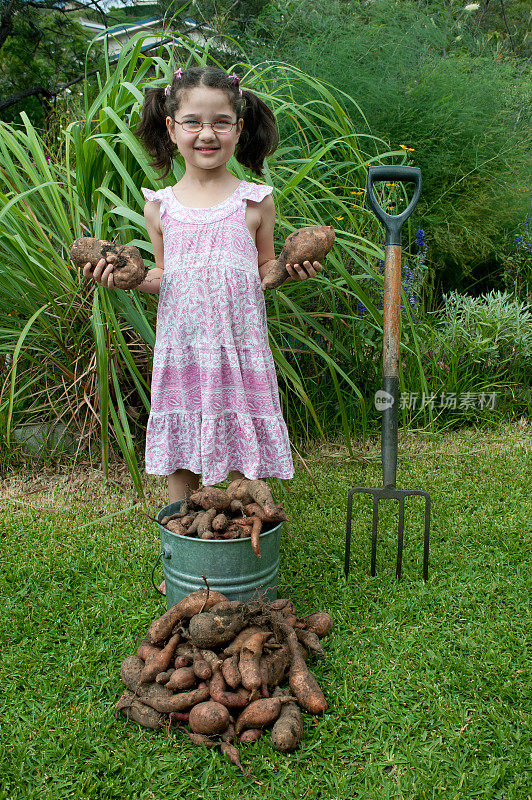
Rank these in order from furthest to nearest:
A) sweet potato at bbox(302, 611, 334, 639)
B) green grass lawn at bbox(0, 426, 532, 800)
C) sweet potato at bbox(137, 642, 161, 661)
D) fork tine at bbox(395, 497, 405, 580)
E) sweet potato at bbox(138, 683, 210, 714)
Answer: fork tine at bbox(395, 497, 405, 580) < sweet potato at bbox(302, 611, 334, 639) < sweet potato at bbox(137, 642, 161, 661) < sweet potato at bbox(138, 683, 210, 714) < green grass lawn at bbox(0, 426, 532, 800)

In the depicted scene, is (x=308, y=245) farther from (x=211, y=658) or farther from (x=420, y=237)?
(x=420, y=237)

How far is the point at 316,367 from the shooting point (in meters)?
3.34

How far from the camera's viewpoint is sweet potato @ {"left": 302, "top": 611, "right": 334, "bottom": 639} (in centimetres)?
184

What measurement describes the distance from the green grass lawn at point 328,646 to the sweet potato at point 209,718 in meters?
0.06

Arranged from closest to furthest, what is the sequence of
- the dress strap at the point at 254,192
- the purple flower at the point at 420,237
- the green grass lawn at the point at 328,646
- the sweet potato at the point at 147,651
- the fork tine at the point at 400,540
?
the green grass lawn at the point at 328,646 < the sweet potato at the point at 147,651 < the dress strap at the point at 254,192 < the fork tine at the point at 400,540 < the purple flower at the point at 420,237

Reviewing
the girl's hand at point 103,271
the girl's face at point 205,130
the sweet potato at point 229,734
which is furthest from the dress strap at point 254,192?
the sweet potato at point 229,734

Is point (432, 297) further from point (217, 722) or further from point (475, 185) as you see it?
point (217, 722)

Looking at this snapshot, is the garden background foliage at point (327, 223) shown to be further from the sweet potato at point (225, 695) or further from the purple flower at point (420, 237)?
the sweet potato at point (225, 695)

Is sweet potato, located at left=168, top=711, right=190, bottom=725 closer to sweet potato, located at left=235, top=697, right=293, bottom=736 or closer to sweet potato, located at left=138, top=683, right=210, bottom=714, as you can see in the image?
sweet potato, located at left=138, top=683, right=210, bottom=714

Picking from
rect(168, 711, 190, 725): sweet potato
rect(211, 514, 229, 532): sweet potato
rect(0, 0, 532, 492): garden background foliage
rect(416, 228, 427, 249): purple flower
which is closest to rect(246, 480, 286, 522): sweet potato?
rect(211, 514, 229, 532): sweet potato

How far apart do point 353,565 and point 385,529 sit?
304mm

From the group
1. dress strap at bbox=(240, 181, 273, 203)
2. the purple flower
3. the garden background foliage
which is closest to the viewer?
dress strap at bbox=(240, 181, 273, 203)

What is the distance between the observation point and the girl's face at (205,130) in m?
1.84

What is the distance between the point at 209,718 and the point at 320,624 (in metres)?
0.48
